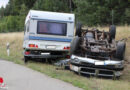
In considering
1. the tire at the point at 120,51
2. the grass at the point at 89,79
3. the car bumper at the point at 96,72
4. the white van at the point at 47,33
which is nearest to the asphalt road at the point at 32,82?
the grass at the point at 89,79

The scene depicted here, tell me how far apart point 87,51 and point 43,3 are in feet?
118

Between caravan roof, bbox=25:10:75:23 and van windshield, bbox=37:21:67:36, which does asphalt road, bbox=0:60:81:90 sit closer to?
van windshield, bbox=37:21:67:36

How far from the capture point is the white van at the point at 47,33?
43.3ft

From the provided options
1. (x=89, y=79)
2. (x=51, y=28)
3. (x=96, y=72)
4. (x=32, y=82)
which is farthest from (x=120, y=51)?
(x=51, y=28)

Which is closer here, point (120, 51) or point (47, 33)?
point (120, 51)

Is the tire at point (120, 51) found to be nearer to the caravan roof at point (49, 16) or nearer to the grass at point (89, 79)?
the grass at point (89, 79)

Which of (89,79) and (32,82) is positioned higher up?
(32,82)

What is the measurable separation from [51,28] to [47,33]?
354 mm

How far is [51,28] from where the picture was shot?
13453 millimetres

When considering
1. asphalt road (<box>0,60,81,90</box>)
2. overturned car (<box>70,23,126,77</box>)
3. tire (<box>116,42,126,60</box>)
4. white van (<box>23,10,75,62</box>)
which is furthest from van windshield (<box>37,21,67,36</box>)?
tire (<box>116,42,126,60</box>)

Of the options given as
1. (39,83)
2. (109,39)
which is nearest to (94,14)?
(109,39)

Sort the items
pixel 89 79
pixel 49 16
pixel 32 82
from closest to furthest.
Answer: pixel 32 82 → pixel 89 79 → pixel 49 16

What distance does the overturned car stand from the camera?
30.6ft

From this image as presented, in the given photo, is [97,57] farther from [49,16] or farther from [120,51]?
[49,16]
